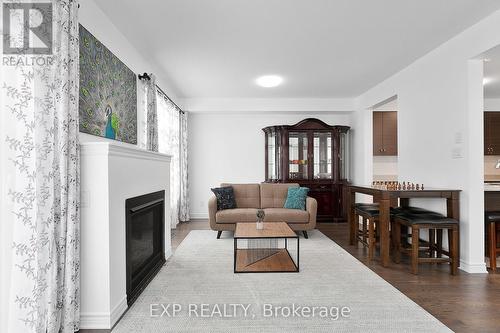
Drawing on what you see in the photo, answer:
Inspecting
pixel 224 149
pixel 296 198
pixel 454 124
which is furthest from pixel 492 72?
pixel 224 149

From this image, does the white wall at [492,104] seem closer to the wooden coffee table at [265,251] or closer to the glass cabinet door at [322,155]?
the glass cabinet door at [322,155]

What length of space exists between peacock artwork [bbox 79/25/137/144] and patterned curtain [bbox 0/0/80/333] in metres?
0.52

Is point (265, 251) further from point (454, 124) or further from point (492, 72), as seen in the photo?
point (492, 72)

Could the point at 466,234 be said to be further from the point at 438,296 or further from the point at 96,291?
the point at 96,291

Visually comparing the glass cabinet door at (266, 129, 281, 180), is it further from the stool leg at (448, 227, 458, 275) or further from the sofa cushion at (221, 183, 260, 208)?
the stool leg at (448, 227, 458, 275)

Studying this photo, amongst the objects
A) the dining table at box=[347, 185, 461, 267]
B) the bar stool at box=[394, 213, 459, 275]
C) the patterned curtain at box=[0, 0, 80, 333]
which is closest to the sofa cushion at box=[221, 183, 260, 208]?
the dining table at box=[347, 185, 461, 267]

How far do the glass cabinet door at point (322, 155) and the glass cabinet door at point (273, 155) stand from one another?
804mm

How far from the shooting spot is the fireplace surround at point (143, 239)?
248 cm

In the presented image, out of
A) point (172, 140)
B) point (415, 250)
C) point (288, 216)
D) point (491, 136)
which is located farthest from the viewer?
point (491, 136)

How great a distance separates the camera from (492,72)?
4414 mm

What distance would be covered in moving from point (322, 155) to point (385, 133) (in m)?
1.55

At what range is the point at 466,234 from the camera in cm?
322

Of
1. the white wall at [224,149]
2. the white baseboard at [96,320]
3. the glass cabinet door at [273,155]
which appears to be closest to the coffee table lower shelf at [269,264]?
the white baseboard at [96,320]

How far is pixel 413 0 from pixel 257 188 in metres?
3.65
